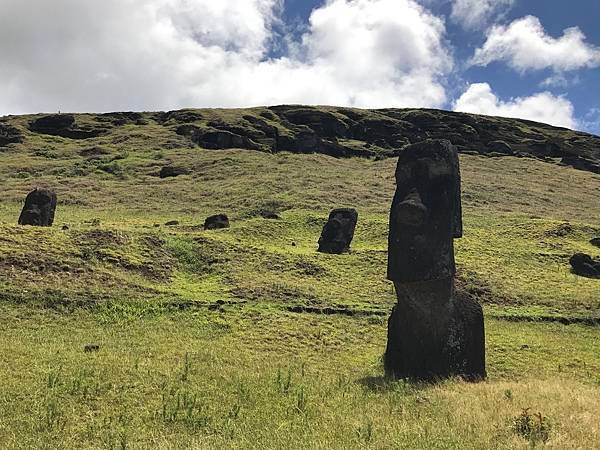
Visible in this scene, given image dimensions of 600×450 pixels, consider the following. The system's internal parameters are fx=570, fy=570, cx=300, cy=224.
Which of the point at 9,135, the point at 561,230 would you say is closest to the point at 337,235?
the point at 561,230

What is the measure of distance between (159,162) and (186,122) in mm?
37513

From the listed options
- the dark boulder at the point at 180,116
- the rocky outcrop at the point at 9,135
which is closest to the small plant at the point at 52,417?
the rocky outcrop at the point at 9,135

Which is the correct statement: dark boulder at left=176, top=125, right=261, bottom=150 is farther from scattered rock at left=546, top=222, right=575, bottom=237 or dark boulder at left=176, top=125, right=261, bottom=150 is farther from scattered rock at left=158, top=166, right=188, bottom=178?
scattered rock at left=546, top=222, right=575, bottom=237

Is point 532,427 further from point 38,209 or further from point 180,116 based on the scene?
point 180,116

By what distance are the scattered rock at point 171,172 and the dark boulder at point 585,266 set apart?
4560 centimetres

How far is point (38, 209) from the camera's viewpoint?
31344mm

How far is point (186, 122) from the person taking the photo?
360ft

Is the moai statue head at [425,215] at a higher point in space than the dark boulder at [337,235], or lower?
higher

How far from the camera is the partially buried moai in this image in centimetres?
1380

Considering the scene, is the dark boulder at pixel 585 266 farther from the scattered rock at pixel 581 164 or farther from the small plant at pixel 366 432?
the scattered rock at pixel 581 164

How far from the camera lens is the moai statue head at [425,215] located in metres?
13.7

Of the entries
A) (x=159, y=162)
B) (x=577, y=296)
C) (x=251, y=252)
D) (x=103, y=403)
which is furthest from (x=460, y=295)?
(x=159, y=162)

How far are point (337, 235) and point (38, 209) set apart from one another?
54.7 ft

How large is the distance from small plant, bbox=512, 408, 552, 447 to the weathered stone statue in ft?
92.9
